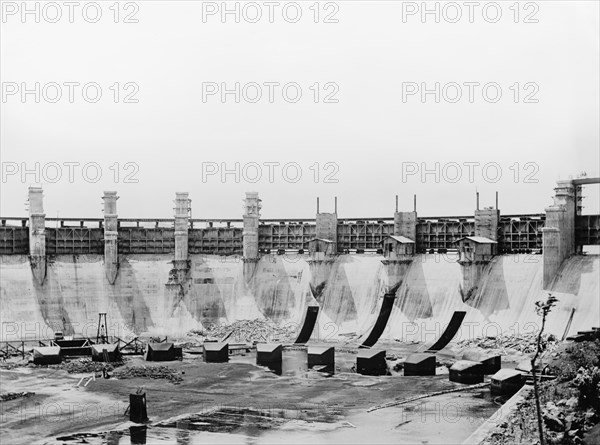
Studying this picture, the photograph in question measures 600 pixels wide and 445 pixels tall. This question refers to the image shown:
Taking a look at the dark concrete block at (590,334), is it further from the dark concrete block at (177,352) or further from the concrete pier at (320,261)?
the dark concrete block at (177,352)

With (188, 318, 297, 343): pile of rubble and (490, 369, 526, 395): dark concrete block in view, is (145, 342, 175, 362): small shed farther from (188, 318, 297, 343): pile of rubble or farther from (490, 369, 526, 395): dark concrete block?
(490, 369, 526, 395): dark concrete block

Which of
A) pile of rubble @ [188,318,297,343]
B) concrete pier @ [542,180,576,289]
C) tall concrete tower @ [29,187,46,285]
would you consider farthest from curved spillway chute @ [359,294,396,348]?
tall concrete tower @ [29,187,46,285]

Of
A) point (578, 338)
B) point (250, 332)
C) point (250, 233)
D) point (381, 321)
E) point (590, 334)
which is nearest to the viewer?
point (578, 338)

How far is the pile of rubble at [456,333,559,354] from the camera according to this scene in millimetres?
59928

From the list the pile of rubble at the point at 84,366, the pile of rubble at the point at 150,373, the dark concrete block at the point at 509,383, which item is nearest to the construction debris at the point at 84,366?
the pile of rubble at the point at 84,366

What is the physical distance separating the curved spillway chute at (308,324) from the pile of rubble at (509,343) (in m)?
14.5

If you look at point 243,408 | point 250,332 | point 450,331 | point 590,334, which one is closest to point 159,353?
point 250,332

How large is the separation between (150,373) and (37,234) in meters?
25.9

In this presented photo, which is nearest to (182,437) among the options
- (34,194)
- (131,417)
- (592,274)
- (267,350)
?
(131,417)

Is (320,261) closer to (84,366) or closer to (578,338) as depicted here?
(84,366)

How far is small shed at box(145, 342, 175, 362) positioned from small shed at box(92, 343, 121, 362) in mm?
2404

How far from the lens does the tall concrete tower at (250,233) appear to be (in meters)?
78.3

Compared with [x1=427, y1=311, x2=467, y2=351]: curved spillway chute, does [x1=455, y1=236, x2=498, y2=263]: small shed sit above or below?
above

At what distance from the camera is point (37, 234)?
2990 inches
